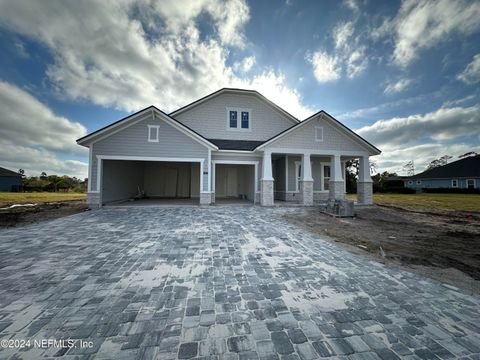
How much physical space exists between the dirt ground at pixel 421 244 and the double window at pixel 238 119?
9.33 m

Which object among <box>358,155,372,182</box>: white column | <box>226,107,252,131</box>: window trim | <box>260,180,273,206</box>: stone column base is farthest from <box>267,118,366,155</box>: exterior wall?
<box>226,107,252,131</box>: window trim

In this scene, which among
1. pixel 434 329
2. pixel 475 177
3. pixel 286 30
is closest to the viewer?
pixel 434 329

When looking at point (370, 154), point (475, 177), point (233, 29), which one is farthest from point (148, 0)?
point (475, 177)

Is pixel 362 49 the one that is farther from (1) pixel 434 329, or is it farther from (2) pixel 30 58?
(2) pixel 30 58

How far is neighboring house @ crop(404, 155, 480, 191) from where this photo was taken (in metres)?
30.0

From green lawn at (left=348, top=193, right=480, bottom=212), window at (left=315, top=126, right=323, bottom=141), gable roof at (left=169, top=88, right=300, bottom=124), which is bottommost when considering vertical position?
green lawn at (left=348, top=193, right=480, bottom=212)

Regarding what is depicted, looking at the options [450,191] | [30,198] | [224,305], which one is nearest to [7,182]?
[30,198]

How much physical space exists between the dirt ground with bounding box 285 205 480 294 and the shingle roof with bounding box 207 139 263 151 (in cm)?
672

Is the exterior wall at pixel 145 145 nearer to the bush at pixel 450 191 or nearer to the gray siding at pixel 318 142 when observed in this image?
the gray siding at pixel 318 142

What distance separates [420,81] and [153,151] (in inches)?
800

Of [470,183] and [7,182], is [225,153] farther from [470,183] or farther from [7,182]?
[7,182]

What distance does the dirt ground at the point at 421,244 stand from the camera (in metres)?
3.42

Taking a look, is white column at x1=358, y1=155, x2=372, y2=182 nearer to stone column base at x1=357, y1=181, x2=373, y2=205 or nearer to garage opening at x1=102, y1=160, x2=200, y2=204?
stone column base at x1=357, y1=181, x2=373, y2=205

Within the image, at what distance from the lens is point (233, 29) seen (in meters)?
10.5
